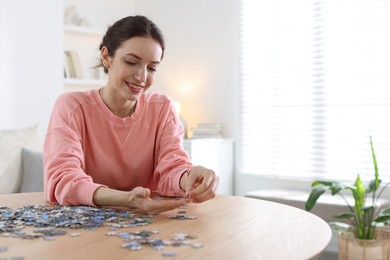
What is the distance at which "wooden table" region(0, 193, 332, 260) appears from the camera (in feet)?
3.86

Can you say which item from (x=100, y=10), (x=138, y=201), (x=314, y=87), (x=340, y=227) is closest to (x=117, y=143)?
(x=138, y=201)

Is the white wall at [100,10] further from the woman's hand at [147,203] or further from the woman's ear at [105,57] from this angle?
the woman's hand at [147,203]

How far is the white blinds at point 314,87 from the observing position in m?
4.27

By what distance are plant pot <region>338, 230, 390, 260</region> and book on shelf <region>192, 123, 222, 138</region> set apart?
182 centimetres

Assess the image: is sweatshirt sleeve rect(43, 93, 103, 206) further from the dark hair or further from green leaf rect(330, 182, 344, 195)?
green leaf rect(330, 182, 344, 195)

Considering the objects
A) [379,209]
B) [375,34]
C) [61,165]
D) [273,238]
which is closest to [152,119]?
[61,165]

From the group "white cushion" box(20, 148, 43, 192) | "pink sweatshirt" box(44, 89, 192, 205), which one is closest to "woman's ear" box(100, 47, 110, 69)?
"pink sweatshirt" box(44, 89, 192, 205)

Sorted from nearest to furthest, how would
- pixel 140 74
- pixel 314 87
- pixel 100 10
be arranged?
pixel 140 74 → pixel 314 87 → pixel 100 10

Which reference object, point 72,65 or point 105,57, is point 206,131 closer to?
point 72,65

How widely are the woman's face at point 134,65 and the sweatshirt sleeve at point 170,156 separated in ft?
0.74

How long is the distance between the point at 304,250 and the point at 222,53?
404cm

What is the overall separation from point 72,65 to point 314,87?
220 cm

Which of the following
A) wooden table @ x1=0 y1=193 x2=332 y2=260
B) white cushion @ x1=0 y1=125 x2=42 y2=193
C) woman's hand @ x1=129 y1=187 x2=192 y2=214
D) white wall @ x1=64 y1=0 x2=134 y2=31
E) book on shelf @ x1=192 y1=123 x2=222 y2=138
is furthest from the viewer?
white wall @ x1=64 y1=0 x2=134 y2=31

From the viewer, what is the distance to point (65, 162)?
6.03 feet
